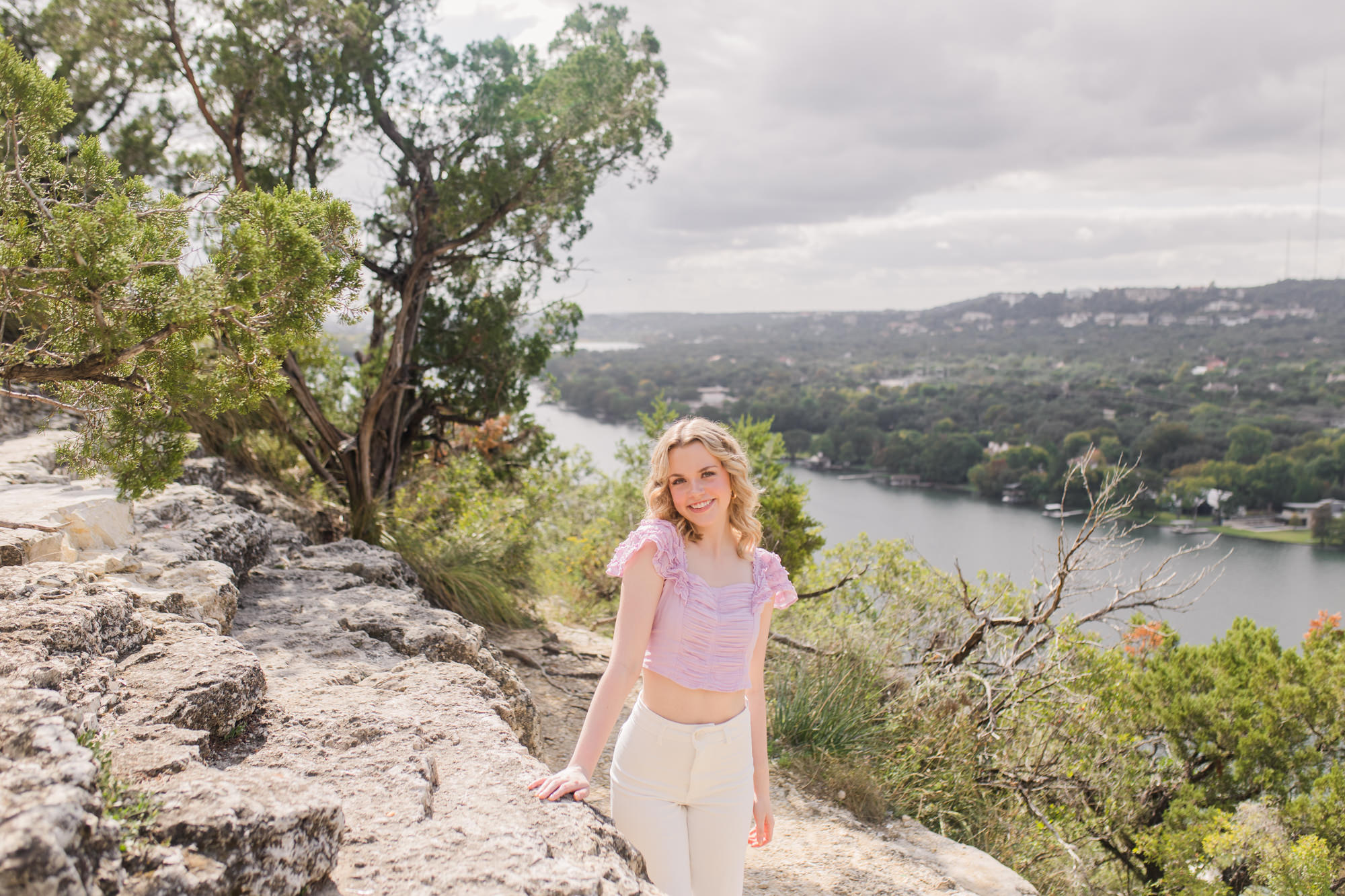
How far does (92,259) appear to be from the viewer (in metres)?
2.19

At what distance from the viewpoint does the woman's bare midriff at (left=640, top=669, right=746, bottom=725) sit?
2225 millimetres

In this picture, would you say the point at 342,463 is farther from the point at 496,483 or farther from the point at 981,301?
the point at 981,301

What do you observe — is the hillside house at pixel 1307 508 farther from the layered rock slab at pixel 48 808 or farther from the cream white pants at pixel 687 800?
the layered rock slab at pixel 48 808

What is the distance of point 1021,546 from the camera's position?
1217cm

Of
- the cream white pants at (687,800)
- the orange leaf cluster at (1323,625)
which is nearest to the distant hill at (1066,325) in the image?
the orange leaf cluster at (1323,625)

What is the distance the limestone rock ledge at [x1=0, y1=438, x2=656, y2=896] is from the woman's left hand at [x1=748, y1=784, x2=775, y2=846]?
580 mm

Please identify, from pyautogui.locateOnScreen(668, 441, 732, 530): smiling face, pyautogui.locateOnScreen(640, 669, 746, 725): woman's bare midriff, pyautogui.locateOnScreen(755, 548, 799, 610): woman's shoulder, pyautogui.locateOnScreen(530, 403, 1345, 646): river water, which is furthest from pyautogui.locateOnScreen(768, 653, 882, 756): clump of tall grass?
pyautogui.locateOnScreen(530, 403, 1345, 646): river water

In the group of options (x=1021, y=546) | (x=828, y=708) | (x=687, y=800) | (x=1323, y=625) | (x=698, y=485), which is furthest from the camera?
(x=1021, y=546)

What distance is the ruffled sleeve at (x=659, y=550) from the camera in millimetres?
2250

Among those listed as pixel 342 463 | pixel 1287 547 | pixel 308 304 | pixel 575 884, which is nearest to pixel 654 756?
pixel 575 884

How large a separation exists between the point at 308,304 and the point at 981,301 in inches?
1899

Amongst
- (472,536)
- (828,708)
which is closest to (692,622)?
(828,708)

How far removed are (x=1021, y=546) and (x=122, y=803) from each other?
486 inches

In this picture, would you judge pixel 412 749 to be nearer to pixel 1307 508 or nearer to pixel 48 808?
pixel 48 808
